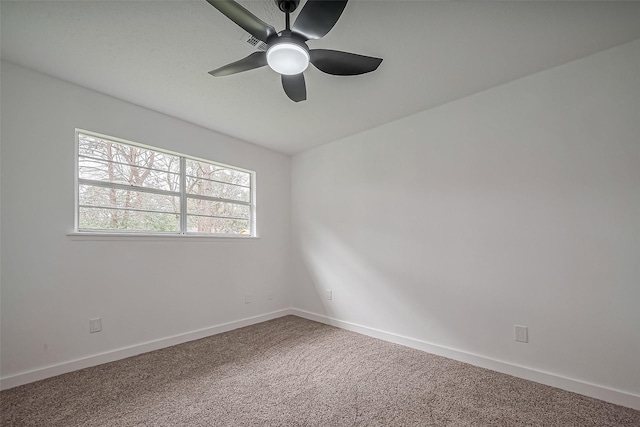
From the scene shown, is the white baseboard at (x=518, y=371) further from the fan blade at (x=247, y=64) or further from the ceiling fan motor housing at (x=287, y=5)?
the ceiling fan motor housing at (x=287, y=5)

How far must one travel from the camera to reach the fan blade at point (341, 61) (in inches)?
65.8

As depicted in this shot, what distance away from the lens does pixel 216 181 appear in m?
3.63

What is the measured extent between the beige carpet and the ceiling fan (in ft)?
6.96

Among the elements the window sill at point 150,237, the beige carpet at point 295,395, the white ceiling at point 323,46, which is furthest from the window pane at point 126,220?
the beige carpet at point 295,395

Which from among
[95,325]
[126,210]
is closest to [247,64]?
[126,210]

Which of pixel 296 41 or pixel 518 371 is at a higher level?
pixel 296 41

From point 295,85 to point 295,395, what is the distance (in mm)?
2140

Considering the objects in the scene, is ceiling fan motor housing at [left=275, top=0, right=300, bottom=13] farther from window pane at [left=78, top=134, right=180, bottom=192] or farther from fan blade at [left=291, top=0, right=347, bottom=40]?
window pane at [left=78, top=134, right=180, bottom=192]

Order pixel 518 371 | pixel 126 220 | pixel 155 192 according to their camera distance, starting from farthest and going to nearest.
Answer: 1. pixel 155 192
2. pixel 126 220
3. pixel 518 371

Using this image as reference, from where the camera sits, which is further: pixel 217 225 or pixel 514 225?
pixel 217 225

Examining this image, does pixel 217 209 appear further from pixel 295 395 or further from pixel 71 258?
pixel 295 395

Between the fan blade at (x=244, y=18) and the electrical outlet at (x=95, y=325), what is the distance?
104 inches

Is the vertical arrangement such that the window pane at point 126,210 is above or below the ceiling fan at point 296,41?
below

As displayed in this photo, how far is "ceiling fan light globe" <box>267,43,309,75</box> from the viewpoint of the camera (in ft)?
→ 5.08
